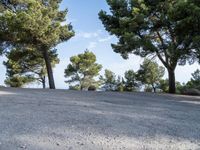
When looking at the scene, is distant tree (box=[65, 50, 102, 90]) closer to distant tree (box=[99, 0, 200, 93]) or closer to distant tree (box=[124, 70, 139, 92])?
distant tree (box=[124, 70, 139, 92])

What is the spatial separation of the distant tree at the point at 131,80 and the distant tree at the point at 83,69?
4641 mm

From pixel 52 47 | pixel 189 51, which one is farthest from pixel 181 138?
pixel 52 47

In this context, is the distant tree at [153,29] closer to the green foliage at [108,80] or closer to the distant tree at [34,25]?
the distant tree at [34,25]

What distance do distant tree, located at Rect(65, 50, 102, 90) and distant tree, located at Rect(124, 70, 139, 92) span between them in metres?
4.64

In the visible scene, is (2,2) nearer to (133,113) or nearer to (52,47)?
(52,47)

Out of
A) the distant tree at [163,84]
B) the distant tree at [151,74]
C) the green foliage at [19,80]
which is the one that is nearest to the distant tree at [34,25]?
the green foliage at [19,80]

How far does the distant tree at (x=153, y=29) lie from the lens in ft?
54.7

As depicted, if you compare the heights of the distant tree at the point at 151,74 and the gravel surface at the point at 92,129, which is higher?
the distant tree at the point at 151,74

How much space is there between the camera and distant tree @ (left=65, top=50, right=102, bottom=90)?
39.0 metres

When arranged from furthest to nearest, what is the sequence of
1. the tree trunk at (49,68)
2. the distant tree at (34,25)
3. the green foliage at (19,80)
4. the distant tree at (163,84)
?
the distant tree at (163,84) → the green foliage at (19,80) → the tree trunk at (49,68) → the distant tree at (34,25)

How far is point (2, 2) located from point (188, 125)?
1964cm

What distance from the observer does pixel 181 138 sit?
20.6ft

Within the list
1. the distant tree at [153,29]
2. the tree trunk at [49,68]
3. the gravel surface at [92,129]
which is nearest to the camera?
the gravel surface at [92,129]

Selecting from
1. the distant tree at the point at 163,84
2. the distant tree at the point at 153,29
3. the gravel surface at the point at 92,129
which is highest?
the distant tree at the point at 153,29
